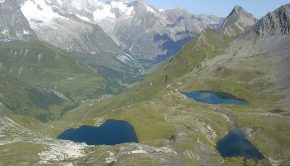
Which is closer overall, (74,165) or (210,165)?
(74,165)

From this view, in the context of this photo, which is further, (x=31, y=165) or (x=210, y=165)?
(x=210, y=165)

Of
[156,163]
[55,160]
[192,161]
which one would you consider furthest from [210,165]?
[55,160]

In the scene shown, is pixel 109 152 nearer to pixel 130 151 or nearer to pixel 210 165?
pixel 130 151

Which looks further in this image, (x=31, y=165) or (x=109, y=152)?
(x=109, y=152)

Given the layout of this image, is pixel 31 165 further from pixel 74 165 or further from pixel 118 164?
pixel 118 164

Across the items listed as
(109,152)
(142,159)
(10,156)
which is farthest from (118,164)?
(10,156)

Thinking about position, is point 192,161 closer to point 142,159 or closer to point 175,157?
point 175,157

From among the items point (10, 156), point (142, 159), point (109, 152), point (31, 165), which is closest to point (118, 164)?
point (142, 159)
